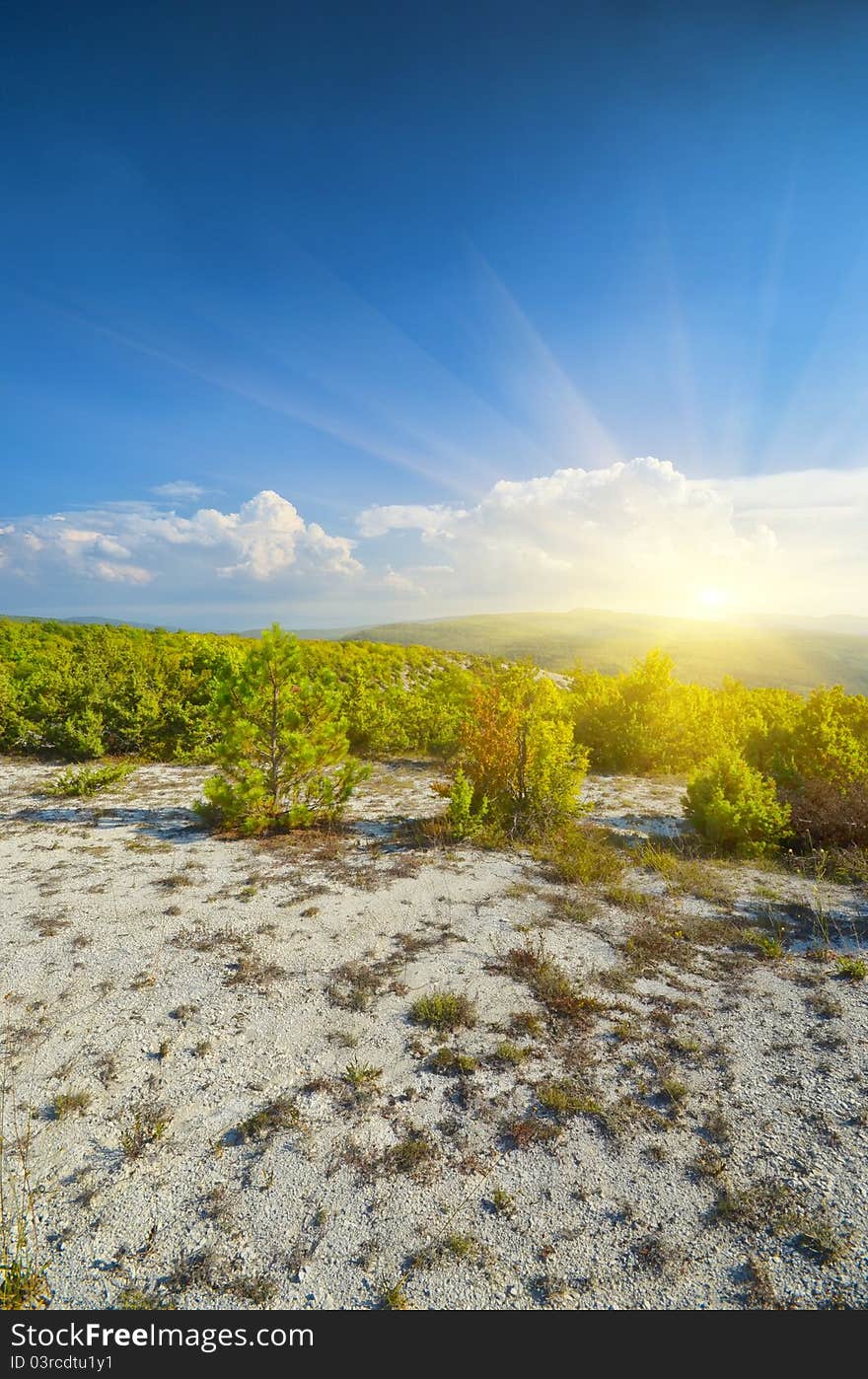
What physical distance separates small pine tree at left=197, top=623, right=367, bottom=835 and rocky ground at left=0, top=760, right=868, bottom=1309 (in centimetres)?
203

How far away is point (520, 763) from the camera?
37.4 feet

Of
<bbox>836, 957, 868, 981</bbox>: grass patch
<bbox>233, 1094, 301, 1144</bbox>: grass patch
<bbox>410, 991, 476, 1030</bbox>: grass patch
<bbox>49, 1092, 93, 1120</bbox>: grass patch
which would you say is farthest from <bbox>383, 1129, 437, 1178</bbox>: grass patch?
<bbox>836, 957, 868, 981</bbox>: grass patch

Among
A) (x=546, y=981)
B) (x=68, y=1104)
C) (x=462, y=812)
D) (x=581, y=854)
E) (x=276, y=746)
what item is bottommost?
(x=581, y=854)

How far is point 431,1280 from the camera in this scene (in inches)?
129

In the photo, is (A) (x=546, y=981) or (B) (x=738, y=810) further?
(B) (x=738, y=810)

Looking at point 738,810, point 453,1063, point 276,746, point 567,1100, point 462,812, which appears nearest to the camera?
point 567,1100

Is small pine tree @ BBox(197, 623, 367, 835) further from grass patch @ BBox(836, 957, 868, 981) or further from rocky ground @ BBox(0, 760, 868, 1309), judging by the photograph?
grass patch @ BBox(836, 957, 868, 981)

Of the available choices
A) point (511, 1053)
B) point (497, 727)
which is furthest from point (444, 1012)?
point (497, 727)

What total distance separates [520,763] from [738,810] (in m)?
4.15

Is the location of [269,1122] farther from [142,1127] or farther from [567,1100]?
[567,1100]

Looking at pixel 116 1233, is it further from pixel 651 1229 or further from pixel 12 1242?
pixel 651 1229

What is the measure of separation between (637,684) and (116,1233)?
17570 millimetres

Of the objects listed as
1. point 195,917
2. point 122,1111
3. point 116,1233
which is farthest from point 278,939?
point 116,1233

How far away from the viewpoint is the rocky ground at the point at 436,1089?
3.37 metres
